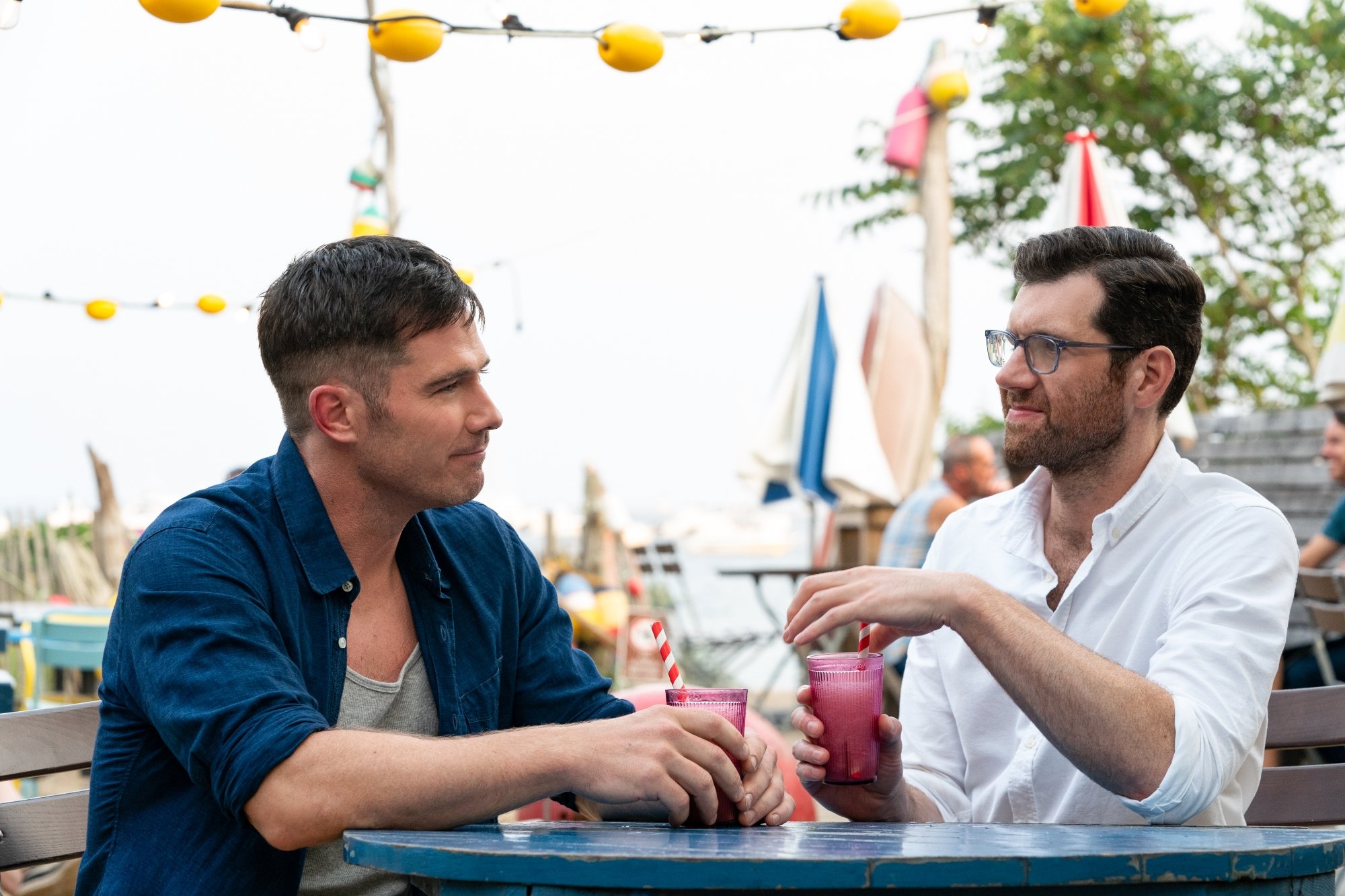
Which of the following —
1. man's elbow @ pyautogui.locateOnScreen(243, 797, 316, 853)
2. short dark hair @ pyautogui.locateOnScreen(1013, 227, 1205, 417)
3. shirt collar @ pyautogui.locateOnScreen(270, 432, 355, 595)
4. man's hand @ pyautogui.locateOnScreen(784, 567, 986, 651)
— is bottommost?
man's elbow @ pyautogui.locateOnScreen(243, 797, 316, 853)

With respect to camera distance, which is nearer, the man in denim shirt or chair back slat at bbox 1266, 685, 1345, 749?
the man in denim shirt

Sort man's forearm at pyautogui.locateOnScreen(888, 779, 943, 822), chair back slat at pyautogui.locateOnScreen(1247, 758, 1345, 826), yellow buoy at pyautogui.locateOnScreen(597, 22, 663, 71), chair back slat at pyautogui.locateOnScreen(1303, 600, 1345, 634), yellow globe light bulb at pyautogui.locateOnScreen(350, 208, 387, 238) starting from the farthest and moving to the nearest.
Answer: yellow globe light bulb at pyautogui.locateOnScreen(350, 208, 387, 238)
chair back slat at pyautogui.locateOnScreen(1303, 600, 1345, 634)
yellow buoy at pyautogui.locateOnScreen(597, 22, 663, 71)
chair back slat at pyautogui.locateOnScreen(1247, 758, 1345, 826)
man's forearm at pyautogui.locateOnScreen(888, 779, 943, 822)

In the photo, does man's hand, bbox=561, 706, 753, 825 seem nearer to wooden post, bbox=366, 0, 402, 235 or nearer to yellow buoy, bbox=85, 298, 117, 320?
yellow buoy, bbox=85, 298, 117, 320

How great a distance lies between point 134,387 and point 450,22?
15.1 meters

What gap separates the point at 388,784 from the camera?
125 centimetres

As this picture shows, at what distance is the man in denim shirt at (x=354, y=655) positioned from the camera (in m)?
1.29

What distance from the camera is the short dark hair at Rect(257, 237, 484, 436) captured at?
167 centimetres

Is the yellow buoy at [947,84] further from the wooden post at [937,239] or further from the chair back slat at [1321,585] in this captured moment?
the chair back slat at [1321,585]

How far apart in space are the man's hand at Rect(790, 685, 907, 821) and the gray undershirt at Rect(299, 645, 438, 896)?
1.69 feet

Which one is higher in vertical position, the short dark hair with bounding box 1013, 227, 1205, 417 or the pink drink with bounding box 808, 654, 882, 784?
the short dark hair with bounding box 1013, 227, 1205, 417

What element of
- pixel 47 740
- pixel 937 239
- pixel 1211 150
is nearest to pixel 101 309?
pixel 47 740

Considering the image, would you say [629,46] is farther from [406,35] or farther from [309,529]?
[309,529]

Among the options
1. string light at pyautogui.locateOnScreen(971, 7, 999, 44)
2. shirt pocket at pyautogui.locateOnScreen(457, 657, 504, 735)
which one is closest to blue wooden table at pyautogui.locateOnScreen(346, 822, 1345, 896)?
shirt pocket at pyautogui.locateOnScreen(457, 657, 504, 735)

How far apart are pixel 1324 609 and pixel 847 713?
3073 mm
